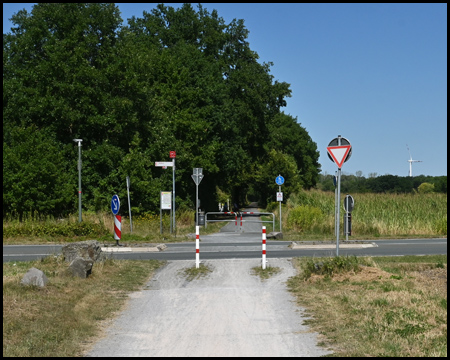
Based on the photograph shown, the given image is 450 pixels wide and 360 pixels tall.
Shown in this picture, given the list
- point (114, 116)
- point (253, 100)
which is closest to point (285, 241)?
point (114, 116)

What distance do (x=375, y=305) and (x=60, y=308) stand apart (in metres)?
5.05

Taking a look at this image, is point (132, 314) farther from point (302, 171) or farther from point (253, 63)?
point (302, 171)

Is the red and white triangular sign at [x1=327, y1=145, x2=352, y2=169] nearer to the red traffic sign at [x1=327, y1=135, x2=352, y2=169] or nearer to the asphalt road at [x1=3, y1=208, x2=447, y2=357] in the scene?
the red traffic sign at [x1=327, y1=135, x2=352, y2=169]

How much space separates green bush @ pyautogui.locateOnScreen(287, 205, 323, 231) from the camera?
33.6 metres

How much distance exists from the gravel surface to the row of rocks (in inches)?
56.3

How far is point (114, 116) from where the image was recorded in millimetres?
39812

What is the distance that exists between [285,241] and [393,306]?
18.0m

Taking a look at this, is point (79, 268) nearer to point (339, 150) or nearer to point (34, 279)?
point (34, 279)

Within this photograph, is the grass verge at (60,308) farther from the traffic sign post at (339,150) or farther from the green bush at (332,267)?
the traffic sign post at (339,150)

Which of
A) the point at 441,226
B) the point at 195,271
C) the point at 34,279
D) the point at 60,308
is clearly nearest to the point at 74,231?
the point at 195,271

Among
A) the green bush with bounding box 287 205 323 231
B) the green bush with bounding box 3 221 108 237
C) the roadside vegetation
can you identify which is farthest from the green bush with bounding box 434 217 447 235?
the roadside vegetation

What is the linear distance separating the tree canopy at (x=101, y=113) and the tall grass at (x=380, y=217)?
35.1 ft

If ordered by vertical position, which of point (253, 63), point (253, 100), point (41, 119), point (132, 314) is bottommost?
point (132, 314)

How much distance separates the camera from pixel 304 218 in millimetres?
33844
